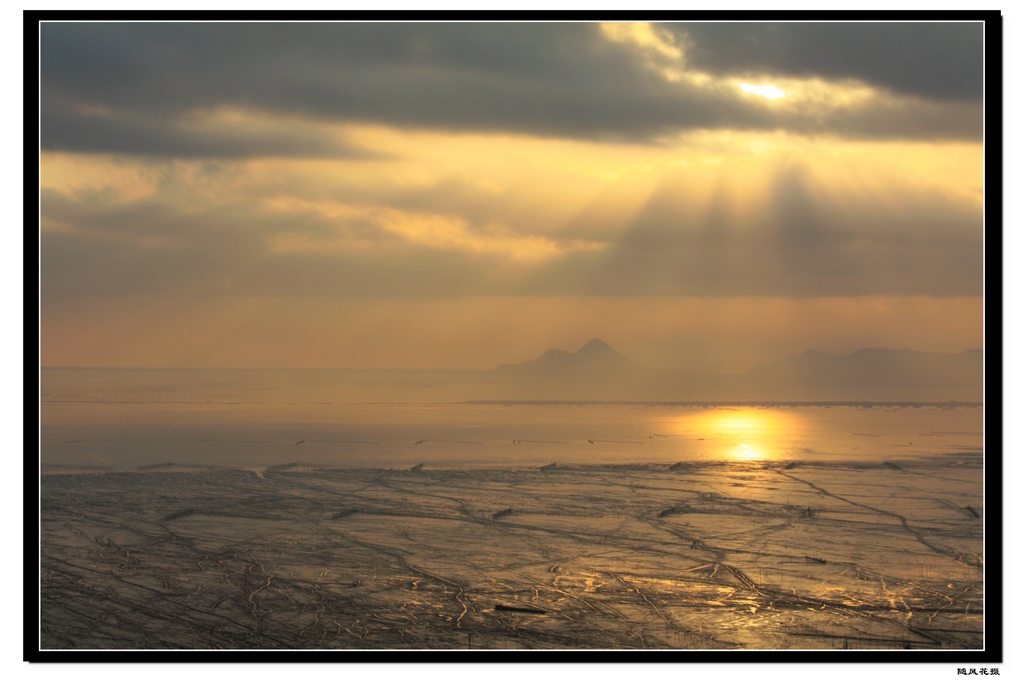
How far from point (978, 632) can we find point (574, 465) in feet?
36.1

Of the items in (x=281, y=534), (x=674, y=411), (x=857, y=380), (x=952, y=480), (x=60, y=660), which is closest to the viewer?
(x=60, y=660)

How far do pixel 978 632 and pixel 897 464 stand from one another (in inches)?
434

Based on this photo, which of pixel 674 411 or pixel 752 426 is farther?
pixel 674 411

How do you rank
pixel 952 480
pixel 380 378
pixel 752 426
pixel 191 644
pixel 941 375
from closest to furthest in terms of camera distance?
pixel 191 644 < pixel 952 480 < pixel 752 426 < pixel 941 375 < pixel 380 378

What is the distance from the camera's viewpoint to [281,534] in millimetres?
13203

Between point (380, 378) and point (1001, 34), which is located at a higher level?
point (1001, 34)

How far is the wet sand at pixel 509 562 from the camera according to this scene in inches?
374

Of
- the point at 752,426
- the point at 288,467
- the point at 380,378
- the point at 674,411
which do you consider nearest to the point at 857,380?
the point at 674,411

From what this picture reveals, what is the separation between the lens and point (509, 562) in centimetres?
1183

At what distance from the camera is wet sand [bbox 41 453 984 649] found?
9500mm

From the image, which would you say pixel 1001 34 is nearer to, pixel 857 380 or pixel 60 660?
pixel 60 660

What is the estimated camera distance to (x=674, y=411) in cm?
3838

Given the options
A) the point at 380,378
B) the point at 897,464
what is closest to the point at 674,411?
the point at 897,464

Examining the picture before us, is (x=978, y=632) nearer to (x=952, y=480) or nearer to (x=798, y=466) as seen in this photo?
(x=952, y=480)
